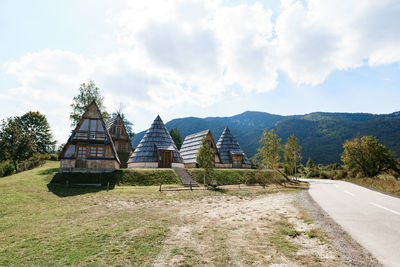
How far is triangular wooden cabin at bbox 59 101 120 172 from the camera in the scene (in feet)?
85.8

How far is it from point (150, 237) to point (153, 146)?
1045 inches

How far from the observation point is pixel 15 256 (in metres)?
6.32

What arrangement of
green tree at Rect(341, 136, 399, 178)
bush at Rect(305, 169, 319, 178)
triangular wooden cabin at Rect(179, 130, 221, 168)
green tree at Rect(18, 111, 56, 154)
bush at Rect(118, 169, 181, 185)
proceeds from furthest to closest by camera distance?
bush at Rect(305, 169, 319, 178), green tree at Rect(18, 111, 56, 154), triangular wooden cabin at Rect(179, 130, 221, 168), green tree at Rect(341, 136, 399, 178), bush at Rect(118, 169, 181, 185)

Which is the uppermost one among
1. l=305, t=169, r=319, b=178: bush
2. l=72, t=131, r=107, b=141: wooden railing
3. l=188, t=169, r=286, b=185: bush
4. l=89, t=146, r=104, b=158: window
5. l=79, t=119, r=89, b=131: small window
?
l=79, t=119, r=89, b=131: small window

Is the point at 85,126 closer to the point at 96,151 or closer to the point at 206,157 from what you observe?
the point at 96,151

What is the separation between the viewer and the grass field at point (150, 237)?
5898mm

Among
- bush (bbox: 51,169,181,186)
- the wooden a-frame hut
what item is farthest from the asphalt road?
the wooden a-frame hut

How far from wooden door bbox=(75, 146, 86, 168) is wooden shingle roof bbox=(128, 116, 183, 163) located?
25.5 ft

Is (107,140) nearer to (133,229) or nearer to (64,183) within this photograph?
(64,183)

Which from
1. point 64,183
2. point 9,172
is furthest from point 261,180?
point 9,172

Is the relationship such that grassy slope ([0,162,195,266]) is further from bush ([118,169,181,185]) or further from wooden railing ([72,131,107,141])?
wooden railing ([72,131,107,141])

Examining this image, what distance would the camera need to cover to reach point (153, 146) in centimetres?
3362

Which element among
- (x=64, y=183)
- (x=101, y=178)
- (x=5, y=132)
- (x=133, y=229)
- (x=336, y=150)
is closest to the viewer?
(x=133, y=229)

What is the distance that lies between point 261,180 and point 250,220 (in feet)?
79.9
